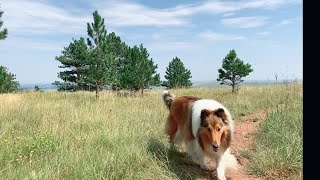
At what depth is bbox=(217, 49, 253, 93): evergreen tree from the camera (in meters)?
21.0

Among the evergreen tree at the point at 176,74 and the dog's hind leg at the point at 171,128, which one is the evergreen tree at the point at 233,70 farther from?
the dog's hind leg at the point at 171,128

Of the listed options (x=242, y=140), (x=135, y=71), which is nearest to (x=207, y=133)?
(x=242, y=140)

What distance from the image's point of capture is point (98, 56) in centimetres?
1738

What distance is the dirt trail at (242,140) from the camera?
5.54 m

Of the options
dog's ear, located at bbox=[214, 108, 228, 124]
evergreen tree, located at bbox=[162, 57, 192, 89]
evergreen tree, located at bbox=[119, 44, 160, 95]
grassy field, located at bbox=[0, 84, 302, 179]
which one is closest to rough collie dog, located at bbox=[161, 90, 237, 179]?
dog's ear, located at bbox=[214, 108, 228, 124]

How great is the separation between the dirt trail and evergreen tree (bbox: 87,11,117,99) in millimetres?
8944

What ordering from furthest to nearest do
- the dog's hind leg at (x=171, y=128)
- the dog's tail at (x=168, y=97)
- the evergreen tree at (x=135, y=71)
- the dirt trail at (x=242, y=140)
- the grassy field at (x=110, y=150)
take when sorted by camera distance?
the evergreen tree at (x=135, y=71)
the dog's tail at (x=168, y=97)
the dog's hind leg at (x=171, y=128)
the dirt trail at (x=242, y=140)
the grassy field at (x=110, y=150)

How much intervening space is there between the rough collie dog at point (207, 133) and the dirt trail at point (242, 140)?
0.54 ft

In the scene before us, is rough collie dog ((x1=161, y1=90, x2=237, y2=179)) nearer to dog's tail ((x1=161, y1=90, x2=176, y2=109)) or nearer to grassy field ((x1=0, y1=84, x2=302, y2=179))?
grassy field ((x1=0, y1=84, x2=302, y2=179))

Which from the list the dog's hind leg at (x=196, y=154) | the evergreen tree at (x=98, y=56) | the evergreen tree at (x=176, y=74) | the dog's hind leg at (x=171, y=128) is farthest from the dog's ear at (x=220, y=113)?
the evergreen tree at (x=176, y=74)
